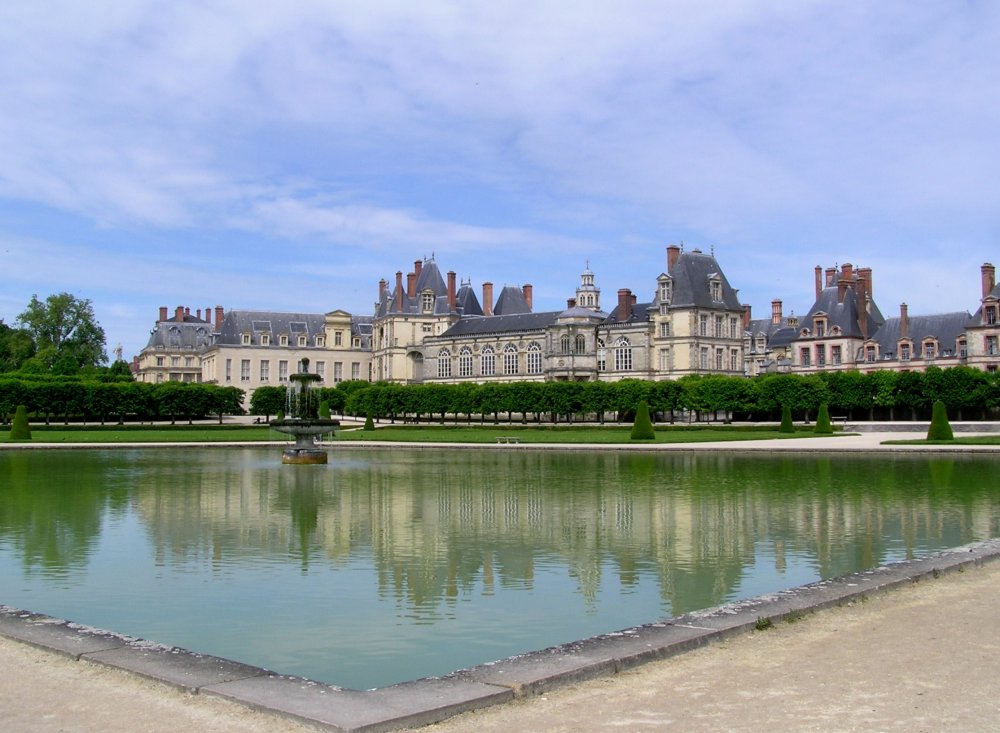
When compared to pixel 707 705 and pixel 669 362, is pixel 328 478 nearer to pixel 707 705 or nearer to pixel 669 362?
pixel 707 705

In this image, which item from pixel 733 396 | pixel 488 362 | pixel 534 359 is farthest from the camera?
pixel 488 362

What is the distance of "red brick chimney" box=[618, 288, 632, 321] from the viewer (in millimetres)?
62219

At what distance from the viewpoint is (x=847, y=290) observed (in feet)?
201

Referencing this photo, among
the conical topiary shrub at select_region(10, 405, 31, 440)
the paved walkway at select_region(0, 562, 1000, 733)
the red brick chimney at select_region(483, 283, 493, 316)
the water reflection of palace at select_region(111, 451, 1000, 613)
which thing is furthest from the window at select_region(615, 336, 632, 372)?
the paved walkway at select_region(0, 562, 1000, 733)

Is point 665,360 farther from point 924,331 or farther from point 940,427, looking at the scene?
point 940,427

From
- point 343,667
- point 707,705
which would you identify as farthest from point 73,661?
point 707,705

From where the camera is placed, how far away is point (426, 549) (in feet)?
35.2

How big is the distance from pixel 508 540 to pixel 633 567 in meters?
2.17

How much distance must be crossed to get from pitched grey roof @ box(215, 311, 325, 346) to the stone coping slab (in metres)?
70.4

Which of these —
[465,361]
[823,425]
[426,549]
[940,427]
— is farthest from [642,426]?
[465,361]

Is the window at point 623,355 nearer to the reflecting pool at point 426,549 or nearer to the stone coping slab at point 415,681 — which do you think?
the reflecting pool at point 426,549

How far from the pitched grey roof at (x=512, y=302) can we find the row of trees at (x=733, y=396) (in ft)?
48.4

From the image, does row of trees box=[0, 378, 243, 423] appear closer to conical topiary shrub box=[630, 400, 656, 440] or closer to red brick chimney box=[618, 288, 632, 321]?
red brick chimney box=[618, 288, 632, 321]

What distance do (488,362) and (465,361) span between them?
2.08 meters
